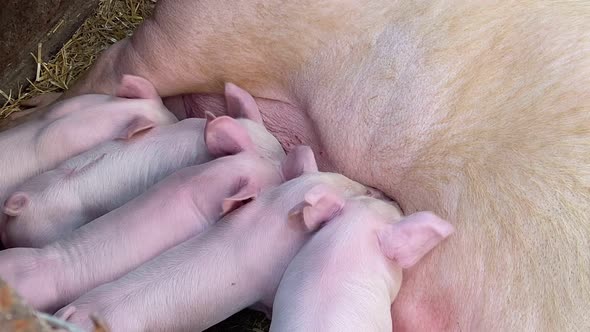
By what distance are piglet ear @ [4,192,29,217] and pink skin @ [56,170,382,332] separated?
0.36 meters

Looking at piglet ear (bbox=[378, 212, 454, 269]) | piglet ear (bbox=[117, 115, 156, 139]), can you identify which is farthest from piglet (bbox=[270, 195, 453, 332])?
piglet ear (bbox=[117, 115, 156, 139])

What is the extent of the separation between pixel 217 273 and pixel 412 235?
1.45 ft

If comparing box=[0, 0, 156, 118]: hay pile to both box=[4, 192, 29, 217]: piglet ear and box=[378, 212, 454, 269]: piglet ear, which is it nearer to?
box=[4, 192, 29, 217]: piglet ear

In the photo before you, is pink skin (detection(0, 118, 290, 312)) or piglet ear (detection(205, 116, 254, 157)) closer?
pink skin (detection(0, 118, 290, 312))

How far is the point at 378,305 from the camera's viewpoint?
1.76 metres

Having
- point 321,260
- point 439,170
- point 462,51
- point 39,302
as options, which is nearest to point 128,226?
point 39,302

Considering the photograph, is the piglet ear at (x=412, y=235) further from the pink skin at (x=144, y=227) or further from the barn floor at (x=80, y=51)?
the barn floor at (x=80, y=51)

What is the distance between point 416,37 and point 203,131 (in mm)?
617

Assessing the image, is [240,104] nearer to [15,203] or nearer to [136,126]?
[136,126]

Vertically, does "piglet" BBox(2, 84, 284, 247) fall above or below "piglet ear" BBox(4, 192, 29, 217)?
below

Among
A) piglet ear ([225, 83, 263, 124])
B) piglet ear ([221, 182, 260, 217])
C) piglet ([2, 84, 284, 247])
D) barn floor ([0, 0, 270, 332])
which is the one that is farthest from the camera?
barn floor ([0, 0, 270, 332])

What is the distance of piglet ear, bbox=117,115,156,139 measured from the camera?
2.17 meters

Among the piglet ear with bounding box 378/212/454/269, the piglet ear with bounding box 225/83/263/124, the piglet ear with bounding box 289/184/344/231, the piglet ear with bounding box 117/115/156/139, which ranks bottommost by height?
the piglet ear with bounding box 378/212/454/269

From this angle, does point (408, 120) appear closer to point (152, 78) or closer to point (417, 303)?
point (417, 303)
